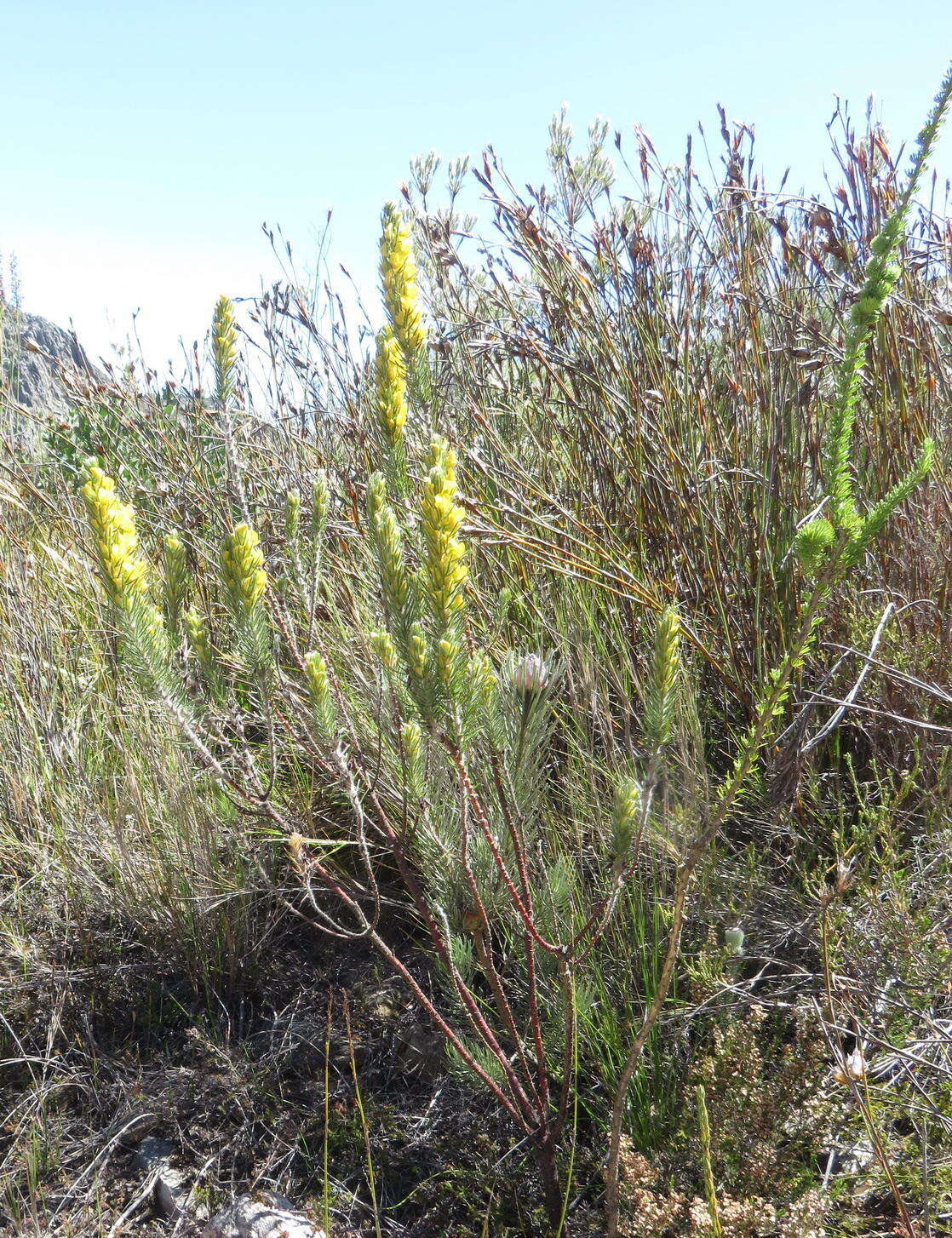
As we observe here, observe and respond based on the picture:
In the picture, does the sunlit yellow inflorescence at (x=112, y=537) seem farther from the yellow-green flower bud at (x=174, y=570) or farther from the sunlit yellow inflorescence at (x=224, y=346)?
the sunlit yellow inflorescence at (x=224, y=346)

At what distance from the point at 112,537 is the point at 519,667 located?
0.77m

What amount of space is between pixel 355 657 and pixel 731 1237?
163cm

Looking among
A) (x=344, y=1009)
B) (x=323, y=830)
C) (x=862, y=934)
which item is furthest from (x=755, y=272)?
(x=344, y=1009)

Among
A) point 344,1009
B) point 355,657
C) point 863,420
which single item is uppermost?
point 863,420

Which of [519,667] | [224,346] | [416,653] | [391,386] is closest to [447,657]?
[416,653]

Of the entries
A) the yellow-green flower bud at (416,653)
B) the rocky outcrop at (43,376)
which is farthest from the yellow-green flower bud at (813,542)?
the rocky outcrop at (43,376)

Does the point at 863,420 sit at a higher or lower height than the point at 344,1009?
higher

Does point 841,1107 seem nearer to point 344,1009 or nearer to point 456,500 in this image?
point 344,1009

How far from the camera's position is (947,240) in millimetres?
2330

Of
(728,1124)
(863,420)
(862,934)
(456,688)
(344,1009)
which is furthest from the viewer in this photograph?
(863,420)

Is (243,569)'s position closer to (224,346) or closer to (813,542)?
(224,346)

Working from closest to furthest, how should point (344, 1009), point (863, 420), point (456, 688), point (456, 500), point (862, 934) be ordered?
point (456, 688)
point (862, 934)
point (344, 1009)
point (456, 500)
point (863, 420)

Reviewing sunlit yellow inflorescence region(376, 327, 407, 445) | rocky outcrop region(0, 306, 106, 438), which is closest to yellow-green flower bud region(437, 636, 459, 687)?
sunlit yellow inflorescence region(376, 327, 407, 445)

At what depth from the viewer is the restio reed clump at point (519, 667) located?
1321mm
